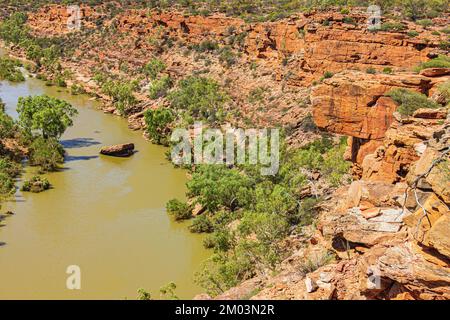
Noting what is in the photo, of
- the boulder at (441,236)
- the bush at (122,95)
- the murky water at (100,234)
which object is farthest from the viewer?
the bush at (122,95)

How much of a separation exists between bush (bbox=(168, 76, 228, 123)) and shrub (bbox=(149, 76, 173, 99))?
7.14 feet

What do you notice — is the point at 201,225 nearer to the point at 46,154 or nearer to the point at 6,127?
the point at 46,154

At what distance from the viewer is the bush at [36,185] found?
37969mm

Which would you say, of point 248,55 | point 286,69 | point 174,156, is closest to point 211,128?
point 174,156

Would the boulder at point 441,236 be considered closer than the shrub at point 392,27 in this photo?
Yes

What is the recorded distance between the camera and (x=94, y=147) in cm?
4872

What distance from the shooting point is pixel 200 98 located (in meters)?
55.1

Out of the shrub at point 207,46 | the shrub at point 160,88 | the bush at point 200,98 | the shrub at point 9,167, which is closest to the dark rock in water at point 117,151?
the shrub at point 9,167

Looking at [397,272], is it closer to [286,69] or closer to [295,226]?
[295,226]

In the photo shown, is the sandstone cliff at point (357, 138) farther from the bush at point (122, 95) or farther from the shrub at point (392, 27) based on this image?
the bush at point (122, 95)

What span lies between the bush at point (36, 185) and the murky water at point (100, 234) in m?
0.65

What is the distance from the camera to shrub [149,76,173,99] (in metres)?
61.7

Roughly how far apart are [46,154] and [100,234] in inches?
543

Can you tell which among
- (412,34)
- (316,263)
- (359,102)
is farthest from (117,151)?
(316,263)
